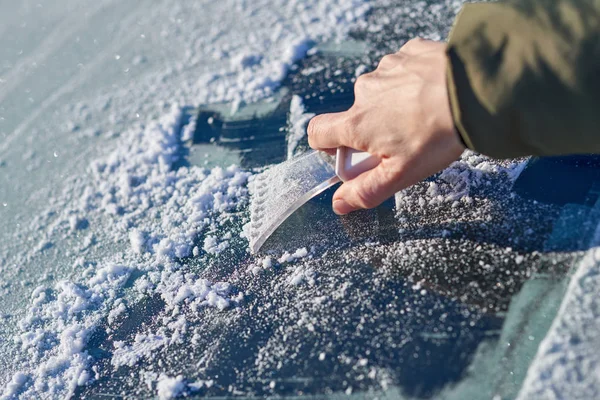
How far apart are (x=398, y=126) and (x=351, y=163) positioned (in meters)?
0.15

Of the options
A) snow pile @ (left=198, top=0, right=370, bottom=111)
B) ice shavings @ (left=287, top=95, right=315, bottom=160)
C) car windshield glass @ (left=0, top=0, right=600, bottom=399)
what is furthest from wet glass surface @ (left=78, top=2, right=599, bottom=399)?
snow pile @ (left=198, top=0, right=370, bottom=111)

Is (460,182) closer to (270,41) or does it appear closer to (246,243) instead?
(246,243)

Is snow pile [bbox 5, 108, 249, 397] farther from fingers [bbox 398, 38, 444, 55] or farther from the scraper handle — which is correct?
fingers [bbox 398, 38, 444, 55]

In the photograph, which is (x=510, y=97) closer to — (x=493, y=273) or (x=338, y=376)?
(x=493, y=273)

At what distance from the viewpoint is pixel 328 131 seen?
118cm

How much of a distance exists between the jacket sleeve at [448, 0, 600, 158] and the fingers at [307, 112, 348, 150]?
0.27 m

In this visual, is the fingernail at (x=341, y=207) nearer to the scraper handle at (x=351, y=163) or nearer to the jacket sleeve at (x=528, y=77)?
the scraper handle at (x=351, y=163)

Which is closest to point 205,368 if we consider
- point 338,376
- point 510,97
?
point 338,376

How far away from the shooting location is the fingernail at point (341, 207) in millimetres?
1184

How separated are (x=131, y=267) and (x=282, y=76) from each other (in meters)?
0.78

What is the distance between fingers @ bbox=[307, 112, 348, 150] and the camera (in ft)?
3.77

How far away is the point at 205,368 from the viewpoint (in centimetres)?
106

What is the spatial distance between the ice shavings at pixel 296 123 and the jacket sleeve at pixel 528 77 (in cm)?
61

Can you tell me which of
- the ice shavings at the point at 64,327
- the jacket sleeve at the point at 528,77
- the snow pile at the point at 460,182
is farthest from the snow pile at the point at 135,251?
the jacket sleeve at the point at 528,77
